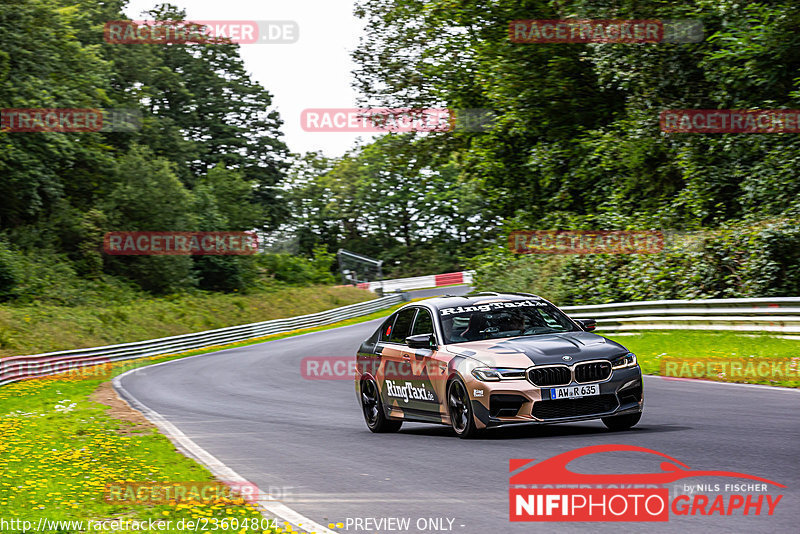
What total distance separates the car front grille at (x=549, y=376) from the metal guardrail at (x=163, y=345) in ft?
71.0

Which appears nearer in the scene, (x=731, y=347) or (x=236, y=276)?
(x=731, y=347)

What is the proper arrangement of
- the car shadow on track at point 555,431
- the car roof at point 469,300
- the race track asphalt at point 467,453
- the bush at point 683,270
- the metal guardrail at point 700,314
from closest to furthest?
the race track asphalt at point 467,453, the car shadow on track at point 555,431, the car roof at point 469,300, the metal guardrail at point 700,314, the bush at point 683,270

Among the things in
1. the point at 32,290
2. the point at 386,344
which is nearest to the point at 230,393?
the point at 386,344

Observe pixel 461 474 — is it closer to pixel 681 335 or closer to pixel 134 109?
pixel 681 335

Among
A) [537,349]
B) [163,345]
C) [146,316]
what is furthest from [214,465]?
[146,316]

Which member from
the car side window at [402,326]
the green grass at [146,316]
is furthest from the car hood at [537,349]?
the green grass at [146,316]

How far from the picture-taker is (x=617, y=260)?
2706 centimetres

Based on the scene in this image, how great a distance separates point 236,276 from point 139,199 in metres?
9.59
